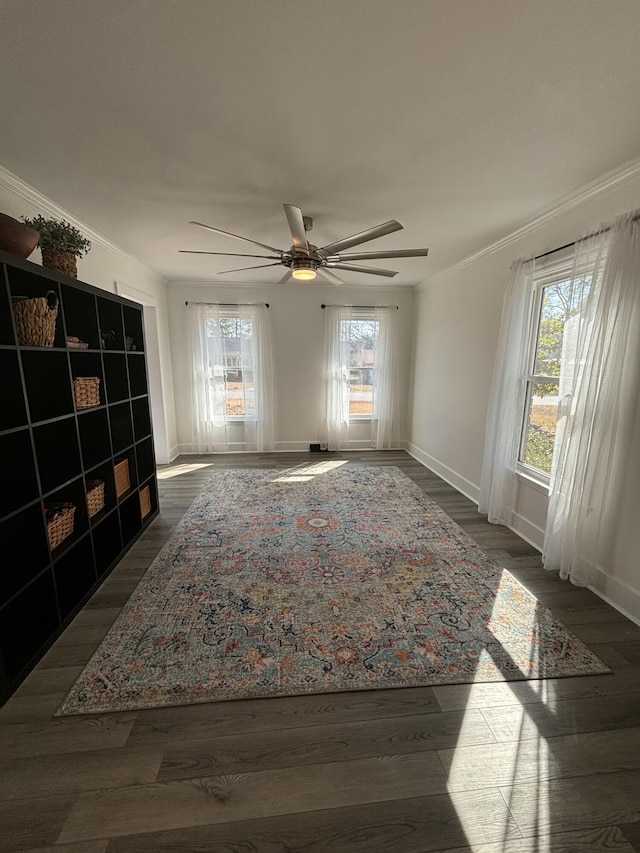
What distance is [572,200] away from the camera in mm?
2270

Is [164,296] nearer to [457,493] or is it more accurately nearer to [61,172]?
[61,172]

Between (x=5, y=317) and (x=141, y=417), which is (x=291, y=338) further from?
(x=5, y=317)

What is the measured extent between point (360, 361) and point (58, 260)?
13.0 feet

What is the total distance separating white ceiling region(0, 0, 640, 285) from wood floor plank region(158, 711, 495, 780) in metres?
2.55

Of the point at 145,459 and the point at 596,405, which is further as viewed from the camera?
the point at 145,459

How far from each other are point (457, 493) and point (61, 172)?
14.0ft

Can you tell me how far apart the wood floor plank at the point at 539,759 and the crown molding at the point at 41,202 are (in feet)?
12.0

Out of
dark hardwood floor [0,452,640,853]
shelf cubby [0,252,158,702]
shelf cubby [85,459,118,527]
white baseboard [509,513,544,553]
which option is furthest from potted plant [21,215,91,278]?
white baseboard [509,513,544,553]

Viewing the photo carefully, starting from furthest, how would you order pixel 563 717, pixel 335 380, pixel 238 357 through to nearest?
pixel 335 380 → pixel 238 357 → pixel 563 717

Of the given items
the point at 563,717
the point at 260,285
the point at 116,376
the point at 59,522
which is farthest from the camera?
the point at 260,285

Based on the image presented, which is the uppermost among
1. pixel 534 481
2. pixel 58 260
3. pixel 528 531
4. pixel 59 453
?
pixel 58 260

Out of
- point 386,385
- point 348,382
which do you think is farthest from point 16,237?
point 386,385

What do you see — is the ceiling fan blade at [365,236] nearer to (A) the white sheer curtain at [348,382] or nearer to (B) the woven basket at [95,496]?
(B) the woven basket at [95,496]

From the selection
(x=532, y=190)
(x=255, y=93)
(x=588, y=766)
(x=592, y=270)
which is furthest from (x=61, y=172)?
(x=588, y=766)
